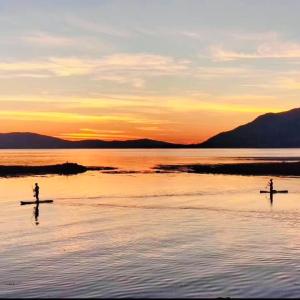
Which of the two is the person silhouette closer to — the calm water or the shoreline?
the calm water

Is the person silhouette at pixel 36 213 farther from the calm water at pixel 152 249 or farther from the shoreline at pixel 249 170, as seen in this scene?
the shoreline at pixel 249 170

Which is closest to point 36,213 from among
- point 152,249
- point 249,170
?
point 152,249

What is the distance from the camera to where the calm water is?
28.9m

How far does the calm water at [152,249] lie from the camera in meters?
28.9

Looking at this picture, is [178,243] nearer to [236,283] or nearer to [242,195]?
[236,283]

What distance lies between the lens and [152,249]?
40281 mm

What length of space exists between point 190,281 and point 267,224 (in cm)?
2561

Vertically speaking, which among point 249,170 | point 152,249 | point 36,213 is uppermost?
point 249,170

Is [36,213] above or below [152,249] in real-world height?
above

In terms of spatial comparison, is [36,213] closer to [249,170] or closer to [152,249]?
[152,249]

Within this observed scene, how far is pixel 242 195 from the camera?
8719cm

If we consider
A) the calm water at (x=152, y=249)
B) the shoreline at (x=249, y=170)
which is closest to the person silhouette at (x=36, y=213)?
the calm water at (x=152, y=249)

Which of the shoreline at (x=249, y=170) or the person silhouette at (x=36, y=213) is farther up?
the shoreline at (x=249, y=170)

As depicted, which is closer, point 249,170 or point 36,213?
point 36,213
